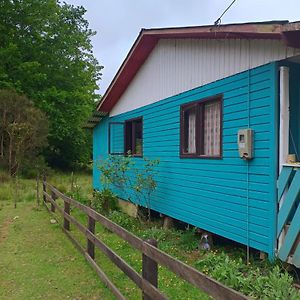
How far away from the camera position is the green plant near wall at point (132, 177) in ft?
31.7

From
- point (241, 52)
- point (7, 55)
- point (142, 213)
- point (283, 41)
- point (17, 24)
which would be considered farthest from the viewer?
point (17, 24)

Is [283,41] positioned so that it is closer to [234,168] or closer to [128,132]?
[234,168]

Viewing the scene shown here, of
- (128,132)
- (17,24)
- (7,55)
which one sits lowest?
(128,132)

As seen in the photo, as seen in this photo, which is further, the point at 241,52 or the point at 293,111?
the point at 241,52

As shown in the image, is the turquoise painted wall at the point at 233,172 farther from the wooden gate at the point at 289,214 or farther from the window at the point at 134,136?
the window at the point at 134,136

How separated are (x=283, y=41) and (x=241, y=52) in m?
1.42

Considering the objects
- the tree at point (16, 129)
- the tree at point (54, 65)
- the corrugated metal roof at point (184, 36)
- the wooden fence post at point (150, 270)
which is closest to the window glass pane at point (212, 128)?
the corrugated metal roof at point (184, 36)

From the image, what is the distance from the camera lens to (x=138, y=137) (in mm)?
11570

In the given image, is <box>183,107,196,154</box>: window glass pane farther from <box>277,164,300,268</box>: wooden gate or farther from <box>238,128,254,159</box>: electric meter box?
<box>277,164,300,268</box>: wooden gate

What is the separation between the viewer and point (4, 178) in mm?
19969

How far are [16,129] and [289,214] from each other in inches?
696

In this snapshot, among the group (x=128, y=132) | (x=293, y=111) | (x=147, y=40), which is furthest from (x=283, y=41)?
(x=128, y=132)

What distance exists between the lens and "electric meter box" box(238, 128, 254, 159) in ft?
19.2

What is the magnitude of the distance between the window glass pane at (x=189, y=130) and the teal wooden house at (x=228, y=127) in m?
0.02
